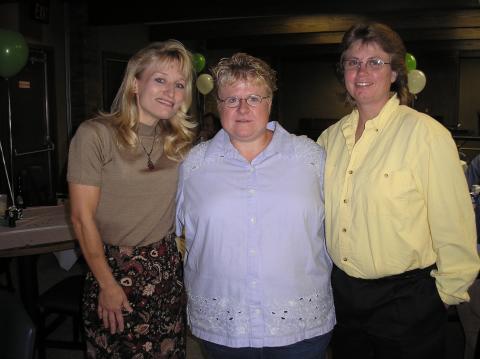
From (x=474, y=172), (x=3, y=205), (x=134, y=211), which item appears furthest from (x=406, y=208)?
(x=474, y=172)

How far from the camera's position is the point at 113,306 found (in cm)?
166

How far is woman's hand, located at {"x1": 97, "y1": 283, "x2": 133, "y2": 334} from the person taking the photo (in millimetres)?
1657

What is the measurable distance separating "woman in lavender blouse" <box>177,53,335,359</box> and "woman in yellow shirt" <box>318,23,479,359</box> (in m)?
0.09

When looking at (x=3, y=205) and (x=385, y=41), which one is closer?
(x=385, y=41)

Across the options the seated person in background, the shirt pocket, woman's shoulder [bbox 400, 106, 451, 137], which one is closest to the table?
the shirt pocket

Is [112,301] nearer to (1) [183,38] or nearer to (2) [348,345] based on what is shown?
(2) [348,345]

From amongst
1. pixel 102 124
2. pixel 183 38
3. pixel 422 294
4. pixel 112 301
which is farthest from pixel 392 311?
pixel 183 38

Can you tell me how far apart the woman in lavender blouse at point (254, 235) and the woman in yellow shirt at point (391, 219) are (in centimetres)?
9

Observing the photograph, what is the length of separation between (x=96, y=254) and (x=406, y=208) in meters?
1.02

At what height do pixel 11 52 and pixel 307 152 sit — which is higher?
pixel 11 52

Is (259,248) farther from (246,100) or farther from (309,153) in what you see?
(246,100)

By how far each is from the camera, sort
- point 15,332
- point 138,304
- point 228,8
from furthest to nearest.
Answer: point 228,8
point 138,304
point 15,332

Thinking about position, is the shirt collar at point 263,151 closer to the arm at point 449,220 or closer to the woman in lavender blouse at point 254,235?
the woman in lavender blouse at point 254,235

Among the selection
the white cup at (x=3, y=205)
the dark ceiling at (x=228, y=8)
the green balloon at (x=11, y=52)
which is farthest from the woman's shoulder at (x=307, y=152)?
the dark ceiling at (x=228, y=8)
